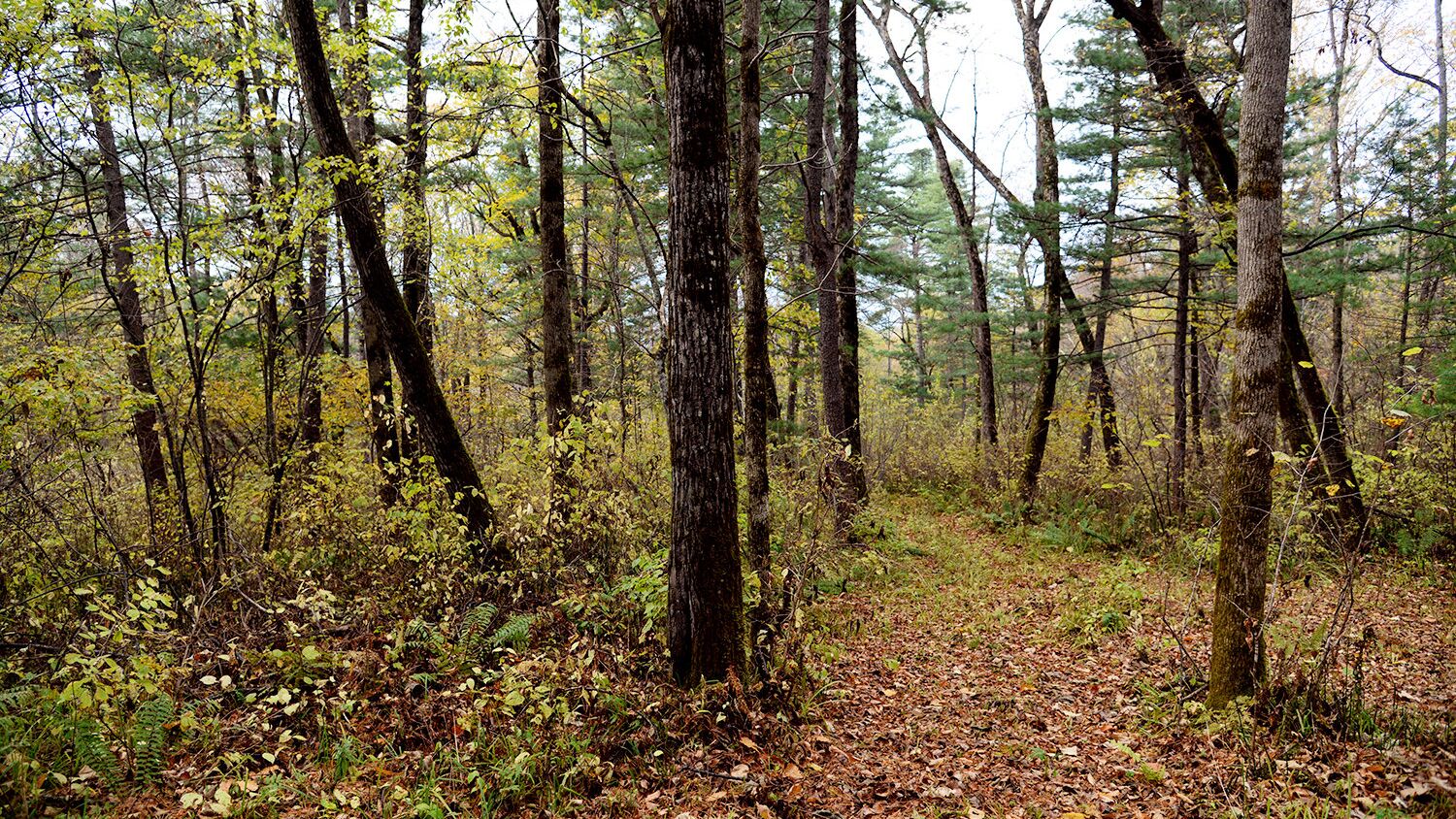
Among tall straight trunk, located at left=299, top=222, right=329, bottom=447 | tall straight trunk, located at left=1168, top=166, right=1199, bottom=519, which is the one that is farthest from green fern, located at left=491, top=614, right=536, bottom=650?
tall straight trunk, located at left=1168, top=166, right=1199, bottom=519

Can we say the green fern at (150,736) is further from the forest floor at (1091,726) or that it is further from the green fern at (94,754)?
the forest floor at (1091,726)

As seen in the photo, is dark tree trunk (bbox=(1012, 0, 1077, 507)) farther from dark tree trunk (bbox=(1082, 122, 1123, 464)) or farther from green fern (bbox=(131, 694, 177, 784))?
green fern (bbox=(131, 694, 177, 784))

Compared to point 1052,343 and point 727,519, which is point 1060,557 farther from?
point 727,519

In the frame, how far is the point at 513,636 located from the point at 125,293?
8857 mm

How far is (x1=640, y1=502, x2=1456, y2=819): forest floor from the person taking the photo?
12.9ft

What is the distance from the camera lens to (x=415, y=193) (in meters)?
8.77

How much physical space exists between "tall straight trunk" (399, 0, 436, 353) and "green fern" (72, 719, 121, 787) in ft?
16.8

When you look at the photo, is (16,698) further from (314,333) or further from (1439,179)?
(1439,179)

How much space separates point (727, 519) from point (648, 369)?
9746 mm

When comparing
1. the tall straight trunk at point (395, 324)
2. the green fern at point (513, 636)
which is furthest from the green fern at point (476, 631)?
the tall straight trunk at point (395, 324)

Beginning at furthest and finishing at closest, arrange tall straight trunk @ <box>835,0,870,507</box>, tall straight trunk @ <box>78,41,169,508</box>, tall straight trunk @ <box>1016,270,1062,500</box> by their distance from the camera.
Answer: tall straight trunk @ <box>1016,270,1062,500</box> → tall straight trunk @ <box>835,0,870,507</box> → tall straight trunk @ <box>78,41,169,508</box>

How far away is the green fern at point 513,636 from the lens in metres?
5.27

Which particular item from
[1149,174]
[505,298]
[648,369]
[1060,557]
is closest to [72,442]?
[505,298]

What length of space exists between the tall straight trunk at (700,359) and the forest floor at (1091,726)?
Answer: 83 centimetres
